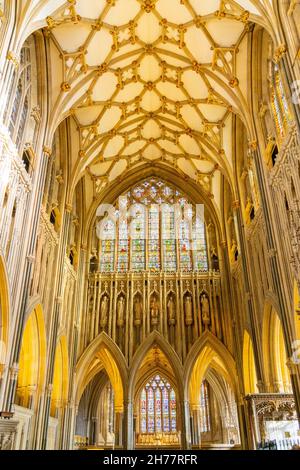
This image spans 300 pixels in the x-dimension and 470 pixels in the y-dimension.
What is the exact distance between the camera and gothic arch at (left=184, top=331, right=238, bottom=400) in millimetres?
19180

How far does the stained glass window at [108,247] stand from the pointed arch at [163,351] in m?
4.79

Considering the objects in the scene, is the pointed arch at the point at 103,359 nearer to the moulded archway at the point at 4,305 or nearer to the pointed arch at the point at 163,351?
the pointed arch at the point at 163,351

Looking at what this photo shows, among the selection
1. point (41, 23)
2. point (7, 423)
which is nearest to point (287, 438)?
point (7, 423)

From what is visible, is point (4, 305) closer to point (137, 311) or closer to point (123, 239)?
point (137, 311)

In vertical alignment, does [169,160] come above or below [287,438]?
above

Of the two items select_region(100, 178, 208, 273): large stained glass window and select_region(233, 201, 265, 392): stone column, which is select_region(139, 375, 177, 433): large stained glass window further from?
select_region(233, 201, 265, 392): stone column

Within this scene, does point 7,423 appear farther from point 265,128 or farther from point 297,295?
point 265,128

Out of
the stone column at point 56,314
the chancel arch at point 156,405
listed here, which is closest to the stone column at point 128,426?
the chancel arch at point 156,405

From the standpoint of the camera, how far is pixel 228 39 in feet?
52.2

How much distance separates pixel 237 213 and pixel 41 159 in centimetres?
969

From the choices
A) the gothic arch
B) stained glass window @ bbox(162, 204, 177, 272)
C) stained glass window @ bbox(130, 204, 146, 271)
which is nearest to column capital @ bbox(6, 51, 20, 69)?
stained glass window @ bbox(130, 204, 146, 271)

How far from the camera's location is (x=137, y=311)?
21.1 meters

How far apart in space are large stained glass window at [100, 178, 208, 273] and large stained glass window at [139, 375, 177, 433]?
9.74 m

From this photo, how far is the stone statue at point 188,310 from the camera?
20555 millimetres
